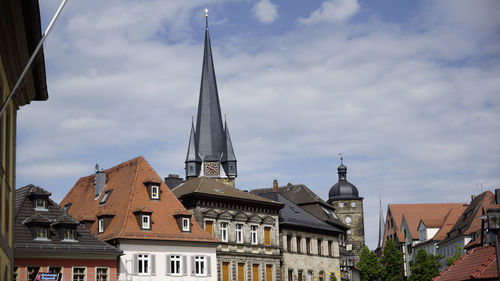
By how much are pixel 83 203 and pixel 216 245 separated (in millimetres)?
11242

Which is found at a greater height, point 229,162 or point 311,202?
point 229,162

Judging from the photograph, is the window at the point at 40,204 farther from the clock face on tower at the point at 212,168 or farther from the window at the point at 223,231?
the clock face on tower at the point at 212,168

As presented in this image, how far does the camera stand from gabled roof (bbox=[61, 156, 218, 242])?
4888cm

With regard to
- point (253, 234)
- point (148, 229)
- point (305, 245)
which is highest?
point (253, 234)

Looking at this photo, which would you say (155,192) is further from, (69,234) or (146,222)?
(69,234)

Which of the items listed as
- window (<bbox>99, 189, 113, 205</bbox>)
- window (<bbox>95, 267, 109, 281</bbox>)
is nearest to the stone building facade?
window (<bbox>99, 189, 113, 205</bbox>)

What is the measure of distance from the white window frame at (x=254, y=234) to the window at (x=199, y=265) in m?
8.29

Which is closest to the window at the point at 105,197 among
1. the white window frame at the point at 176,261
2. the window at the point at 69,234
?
the white window frame at the point at 176,261

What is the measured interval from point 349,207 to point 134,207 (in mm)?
79417

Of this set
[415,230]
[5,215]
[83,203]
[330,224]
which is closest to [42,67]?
[5,215]

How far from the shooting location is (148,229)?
49156 millimetres

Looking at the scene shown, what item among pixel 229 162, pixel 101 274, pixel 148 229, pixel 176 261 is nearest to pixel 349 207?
pixel 229 162

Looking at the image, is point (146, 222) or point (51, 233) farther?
point (146, 222)

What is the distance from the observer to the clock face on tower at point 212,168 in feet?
353
